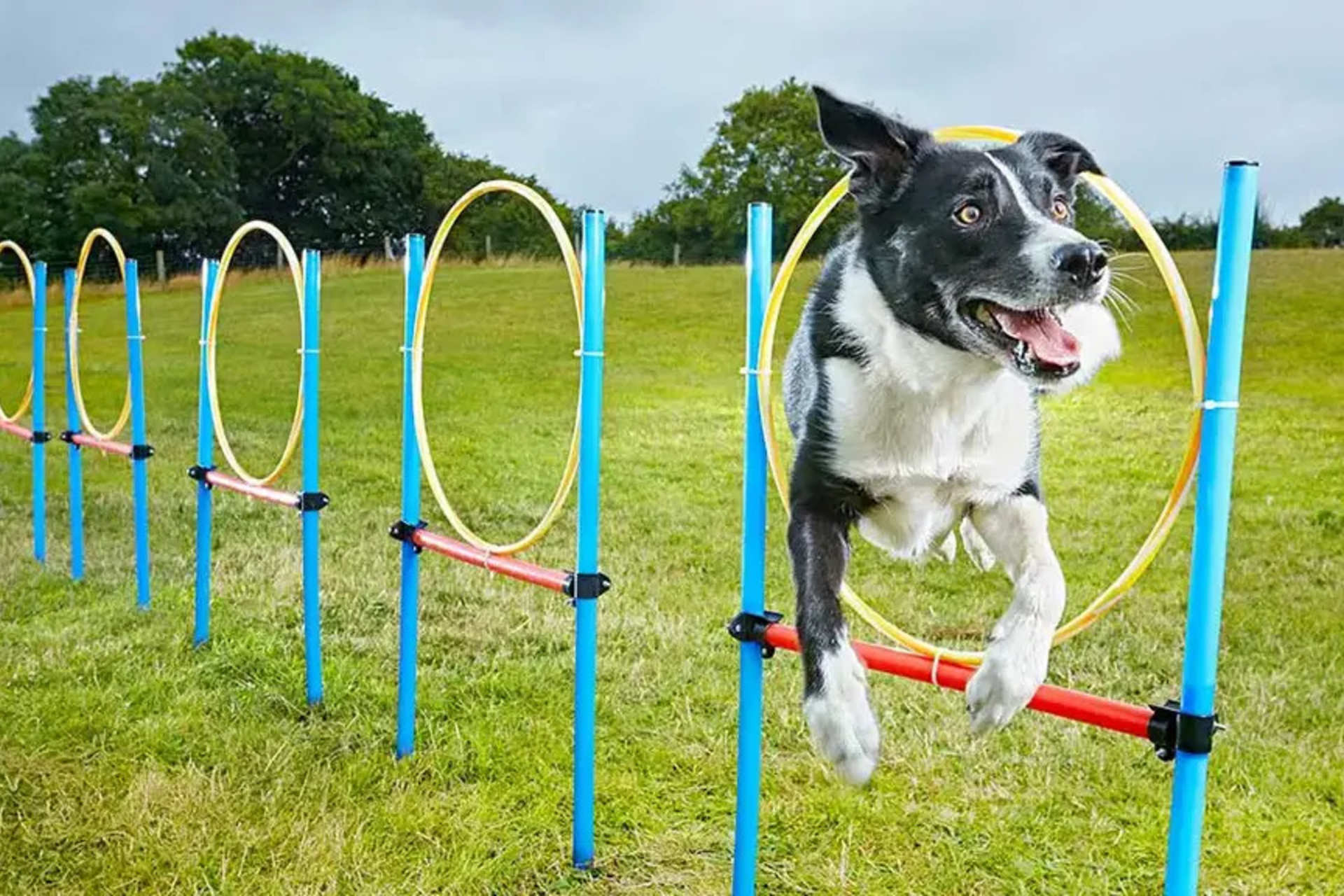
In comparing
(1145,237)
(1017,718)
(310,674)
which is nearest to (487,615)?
(310,674)

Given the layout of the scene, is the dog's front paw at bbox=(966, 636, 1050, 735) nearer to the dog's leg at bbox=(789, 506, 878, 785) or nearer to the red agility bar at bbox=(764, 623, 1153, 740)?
the red agility bar at bbox=(764, 623, 1153, 740)

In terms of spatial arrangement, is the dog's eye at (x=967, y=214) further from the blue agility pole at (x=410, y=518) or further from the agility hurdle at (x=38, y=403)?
the agility hurdle at (x=38, y=403)

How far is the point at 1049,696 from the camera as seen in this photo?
2547mm

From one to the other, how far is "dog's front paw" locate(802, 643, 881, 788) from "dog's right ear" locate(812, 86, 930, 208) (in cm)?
100

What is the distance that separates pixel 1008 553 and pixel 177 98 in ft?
86.6

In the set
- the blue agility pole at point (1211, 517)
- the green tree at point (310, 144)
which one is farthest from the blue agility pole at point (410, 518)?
the green tree at point (310, 144)

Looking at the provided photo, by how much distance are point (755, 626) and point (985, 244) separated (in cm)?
148

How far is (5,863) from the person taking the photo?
4020mm

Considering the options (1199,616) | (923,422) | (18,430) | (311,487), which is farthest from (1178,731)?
(18,430)

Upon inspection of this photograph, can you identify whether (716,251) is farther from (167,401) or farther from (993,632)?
(167,401)

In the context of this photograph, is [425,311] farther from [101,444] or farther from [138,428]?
[101,444]

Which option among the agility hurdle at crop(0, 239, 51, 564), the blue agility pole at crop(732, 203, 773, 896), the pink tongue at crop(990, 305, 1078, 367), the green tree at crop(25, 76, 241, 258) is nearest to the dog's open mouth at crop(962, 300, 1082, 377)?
the pink tongue at crop(990, 305, 1078, 367)

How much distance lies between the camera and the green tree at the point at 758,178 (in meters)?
3.05

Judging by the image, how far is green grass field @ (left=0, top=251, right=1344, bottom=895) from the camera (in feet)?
12.2
